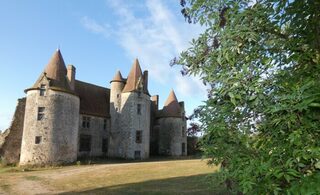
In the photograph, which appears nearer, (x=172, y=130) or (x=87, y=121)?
(x=87, y=121)

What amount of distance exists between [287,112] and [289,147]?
0.44 metres

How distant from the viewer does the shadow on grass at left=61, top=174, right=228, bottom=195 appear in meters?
12.3

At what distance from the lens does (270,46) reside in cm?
451

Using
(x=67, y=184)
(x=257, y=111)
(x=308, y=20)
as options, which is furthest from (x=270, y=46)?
(x=67, y=184)

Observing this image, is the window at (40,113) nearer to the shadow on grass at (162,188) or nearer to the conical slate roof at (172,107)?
the shadow on grass at (162,188)

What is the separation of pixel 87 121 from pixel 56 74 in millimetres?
6800

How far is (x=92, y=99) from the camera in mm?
34812

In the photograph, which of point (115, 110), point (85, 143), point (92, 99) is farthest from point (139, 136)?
point (92, 99)

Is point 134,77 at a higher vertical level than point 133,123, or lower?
higher

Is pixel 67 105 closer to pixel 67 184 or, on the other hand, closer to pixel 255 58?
pixel 67 184

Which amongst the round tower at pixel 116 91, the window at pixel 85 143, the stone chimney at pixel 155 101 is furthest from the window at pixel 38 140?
the stone chimney at pixel 155 101

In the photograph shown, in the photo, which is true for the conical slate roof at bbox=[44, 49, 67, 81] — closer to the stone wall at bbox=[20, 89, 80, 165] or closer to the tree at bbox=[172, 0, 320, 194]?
the stone wall at bbox=[20, 89, 80, 165]

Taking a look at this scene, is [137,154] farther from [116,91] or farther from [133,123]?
[116,91]

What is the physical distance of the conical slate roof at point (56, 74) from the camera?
2758 cm
